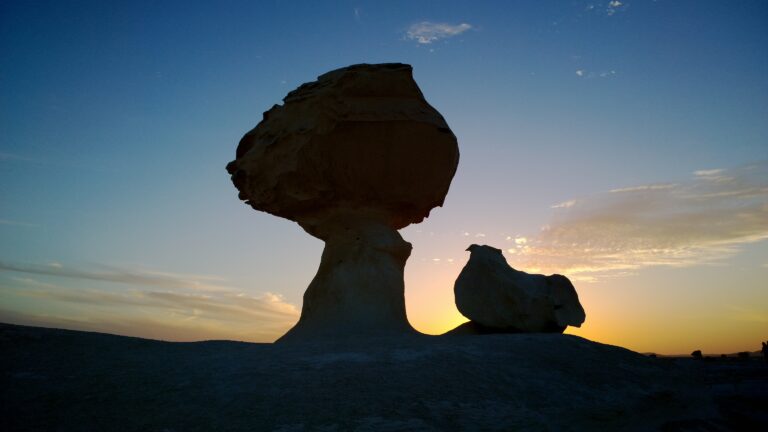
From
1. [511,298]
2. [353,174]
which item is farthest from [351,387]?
[353,174]

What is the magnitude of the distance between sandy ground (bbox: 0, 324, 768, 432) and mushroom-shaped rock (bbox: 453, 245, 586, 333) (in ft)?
5.96

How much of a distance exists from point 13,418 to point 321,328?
635cm

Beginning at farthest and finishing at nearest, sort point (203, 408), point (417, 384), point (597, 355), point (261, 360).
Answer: point (597, 355)
point (261, 360)
point (417, 384)
point (203, 408)

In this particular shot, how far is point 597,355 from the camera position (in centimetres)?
752

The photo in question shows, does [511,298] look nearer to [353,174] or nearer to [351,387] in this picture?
[353,174]

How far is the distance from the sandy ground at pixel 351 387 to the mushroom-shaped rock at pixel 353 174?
3.32 m

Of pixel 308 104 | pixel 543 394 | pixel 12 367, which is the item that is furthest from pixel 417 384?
pixel 308 104

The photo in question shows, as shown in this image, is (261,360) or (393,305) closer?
(261,360)

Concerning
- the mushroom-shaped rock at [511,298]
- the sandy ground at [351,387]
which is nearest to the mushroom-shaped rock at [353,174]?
the mushroom-shaped rock at [511,298]

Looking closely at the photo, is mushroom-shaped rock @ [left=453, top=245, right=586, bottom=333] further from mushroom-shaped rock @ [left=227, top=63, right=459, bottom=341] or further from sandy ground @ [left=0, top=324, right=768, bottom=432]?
sandy ground @ [left=0, top=324, right=768, bottom=432]

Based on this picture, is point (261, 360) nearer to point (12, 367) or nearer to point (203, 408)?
point (203, 408)

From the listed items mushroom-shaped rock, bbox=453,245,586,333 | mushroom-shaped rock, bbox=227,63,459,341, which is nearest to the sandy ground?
mushroom-shaped rock, bbox=453,245,586,333

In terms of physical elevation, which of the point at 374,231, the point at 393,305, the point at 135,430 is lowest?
the point at 135,430

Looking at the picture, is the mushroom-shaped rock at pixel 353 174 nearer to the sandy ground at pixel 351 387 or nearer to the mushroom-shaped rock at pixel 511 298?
the mushroom-shaped rock at pixel 511 298
